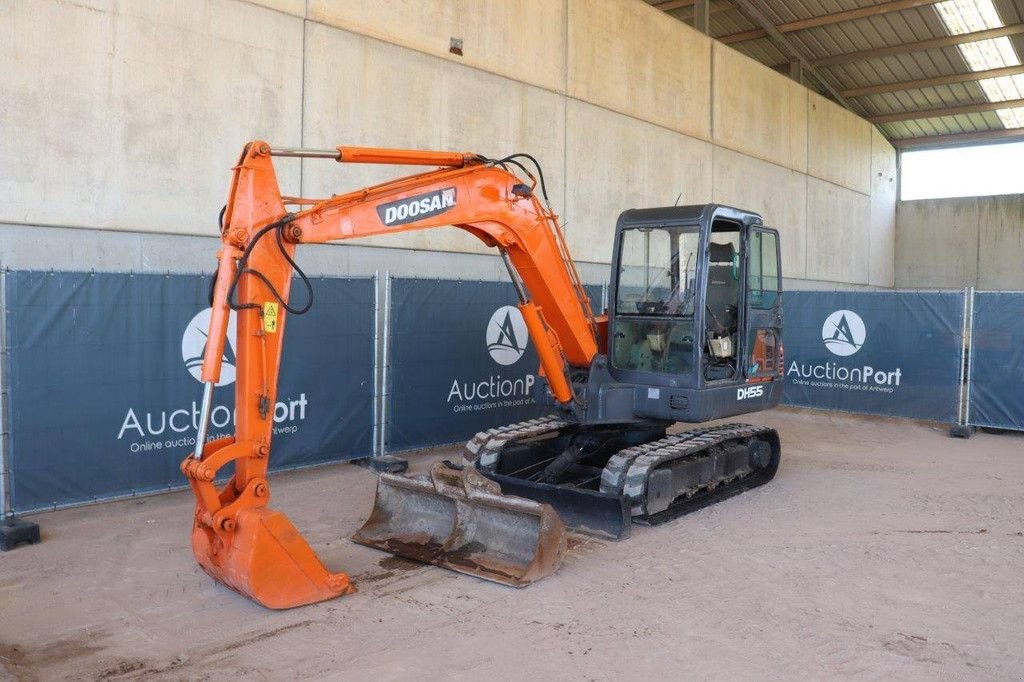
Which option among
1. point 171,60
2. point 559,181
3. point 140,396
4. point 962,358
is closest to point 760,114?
point 559,181

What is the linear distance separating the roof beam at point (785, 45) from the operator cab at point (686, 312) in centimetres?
1384

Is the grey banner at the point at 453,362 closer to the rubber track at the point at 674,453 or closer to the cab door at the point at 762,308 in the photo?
the rubber track at the point at 674,453

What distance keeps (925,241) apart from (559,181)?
17305mm

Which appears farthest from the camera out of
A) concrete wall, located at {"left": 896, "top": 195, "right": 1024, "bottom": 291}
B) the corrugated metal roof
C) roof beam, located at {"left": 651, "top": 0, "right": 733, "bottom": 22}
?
concrete wall, located at {"left": 896, "top": 195, "right": 1024, "bottom": 291}

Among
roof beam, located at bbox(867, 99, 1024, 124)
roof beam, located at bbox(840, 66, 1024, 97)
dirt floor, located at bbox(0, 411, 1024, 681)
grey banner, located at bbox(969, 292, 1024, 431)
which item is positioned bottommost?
dirt floor, located at bbox(0, 411, 1024, 681)

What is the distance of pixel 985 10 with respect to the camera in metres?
18.4

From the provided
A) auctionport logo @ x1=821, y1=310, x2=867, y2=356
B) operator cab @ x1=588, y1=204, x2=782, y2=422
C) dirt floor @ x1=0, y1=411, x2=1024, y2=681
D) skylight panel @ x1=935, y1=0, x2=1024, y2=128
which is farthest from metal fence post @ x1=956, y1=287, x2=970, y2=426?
skylight panel @ x1=935, y1=0, x2=1024, y2=128

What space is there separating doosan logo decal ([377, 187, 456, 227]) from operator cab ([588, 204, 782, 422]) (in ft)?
7.59

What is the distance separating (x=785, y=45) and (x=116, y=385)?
18.9 metres

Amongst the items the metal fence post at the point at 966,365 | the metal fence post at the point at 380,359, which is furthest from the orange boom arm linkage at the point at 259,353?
the metal fence post at the point at 966,365

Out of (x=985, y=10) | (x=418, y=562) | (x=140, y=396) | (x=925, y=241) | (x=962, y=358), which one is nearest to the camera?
(x=418, y=562)

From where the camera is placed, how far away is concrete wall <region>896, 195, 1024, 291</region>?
2491 centimetres

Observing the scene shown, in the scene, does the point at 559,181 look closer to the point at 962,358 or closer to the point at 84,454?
the point at 962,358

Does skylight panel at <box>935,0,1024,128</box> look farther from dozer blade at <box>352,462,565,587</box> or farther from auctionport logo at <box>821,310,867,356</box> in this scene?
dozer blade at <box>352,462,565,587</box>
